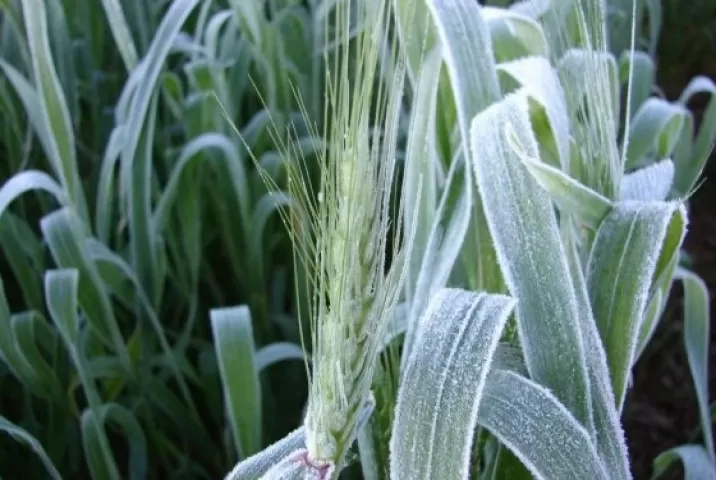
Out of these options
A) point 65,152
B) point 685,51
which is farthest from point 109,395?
point 685,51

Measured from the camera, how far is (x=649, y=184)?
57 cm

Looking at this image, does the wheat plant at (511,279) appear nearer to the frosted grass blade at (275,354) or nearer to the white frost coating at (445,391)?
the white frost coating at (445,391)

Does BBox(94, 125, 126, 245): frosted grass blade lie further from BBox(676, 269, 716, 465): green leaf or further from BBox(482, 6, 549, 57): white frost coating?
BBox(676, 269, 716, 465): green leaf

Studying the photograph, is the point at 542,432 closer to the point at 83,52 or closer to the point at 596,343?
the point at 596,343

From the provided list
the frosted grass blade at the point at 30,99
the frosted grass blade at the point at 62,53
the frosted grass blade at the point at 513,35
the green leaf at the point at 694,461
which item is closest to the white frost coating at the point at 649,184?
the frosted grass blade at the point at 513,35

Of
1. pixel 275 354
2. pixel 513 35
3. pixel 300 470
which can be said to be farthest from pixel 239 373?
pixel 513 35

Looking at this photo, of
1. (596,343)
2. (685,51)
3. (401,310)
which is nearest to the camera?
(596,343)

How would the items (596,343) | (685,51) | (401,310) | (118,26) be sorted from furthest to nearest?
(685,51)
(118,26)
(401,310)
(596,343)

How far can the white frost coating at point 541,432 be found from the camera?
40 centimetres

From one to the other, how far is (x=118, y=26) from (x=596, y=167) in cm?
45

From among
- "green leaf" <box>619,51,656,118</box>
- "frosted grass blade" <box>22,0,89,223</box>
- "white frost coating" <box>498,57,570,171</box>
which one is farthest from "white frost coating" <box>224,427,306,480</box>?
"green leaf" <box>619,51,656,118</box>

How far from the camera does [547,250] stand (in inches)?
17.6

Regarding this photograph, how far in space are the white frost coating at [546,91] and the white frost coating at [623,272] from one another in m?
0.06

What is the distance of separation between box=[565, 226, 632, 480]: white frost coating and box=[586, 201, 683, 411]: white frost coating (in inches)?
0.8
